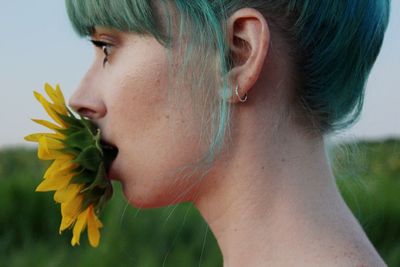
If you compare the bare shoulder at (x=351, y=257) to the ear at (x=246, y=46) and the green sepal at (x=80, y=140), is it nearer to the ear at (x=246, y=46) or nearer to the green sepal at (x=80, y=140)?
the ear at (x=246, y=46)

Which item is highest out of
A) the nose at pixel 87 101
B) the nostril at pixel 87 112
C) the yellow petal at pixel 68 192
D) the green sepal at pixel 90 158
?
the nose at pixel 87 101

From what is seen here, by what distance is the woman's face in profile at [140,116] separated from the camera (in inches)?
66.0

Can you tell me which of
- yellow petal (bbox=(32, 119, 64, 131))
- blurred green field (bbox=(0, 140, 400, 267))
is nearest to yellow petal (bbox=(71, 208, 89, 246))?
yellow petal (bbox=(32, 119, 64, 131))

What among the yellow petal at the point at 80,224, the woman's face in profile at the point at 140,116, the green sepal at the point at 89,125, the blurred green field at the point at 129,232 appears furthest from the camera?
the blurred green field at the point at 129,232

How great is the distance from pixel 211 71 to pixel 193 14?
13 centimetres

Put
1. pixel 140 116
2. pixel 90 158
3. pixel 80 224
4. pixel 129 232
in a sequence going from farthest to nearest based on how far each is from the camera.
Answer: pixel 129 232, pixel 80 224, pixel 90 158, pixel 140 116

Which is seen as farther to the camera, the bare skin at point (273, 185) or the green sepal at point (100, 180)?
the green sepal at point (100, 180)

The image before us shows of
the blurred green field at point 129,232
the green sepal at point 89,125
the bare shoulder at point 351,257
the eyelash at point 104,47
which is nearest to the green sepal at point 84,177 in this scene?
the green sepal at point 89,125

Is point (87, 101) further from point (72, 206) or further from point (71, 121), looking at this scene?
point (72, 206)

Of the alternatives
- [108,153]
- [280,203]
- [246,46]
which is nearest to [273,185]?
[280,203]

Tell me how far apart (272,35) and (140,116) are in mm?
331

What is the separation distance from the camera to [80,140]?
183 cm

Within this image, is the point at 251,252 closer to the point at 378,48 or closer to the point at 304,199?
the point at 304,199

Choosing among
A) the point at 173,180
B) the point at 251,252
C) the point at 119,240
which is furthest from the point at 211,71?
the point at 119,240
